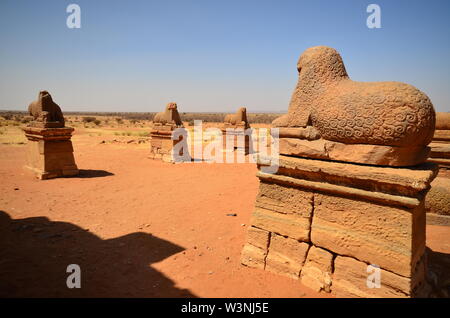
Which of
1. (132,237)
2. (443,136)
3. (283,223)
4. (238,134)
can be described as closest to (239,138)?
(238,134)

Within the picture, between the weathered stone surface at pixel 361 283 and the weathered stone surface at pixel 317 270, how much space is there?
7cm

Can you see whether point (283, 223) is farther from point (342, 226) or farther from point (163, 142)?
point (163, 142)

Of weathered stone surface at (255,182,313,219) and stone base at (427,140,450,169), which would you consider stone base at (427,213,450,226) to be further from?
weathered stone surface at (255,182,313,219)

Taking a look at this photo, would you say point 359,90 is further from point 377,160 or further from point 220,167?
point 220,167

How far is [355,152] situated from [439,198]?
3.15 metres

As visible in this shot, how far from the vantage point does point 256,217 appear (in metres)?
3.61

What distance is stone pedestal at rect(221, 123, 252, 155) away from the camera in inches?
582

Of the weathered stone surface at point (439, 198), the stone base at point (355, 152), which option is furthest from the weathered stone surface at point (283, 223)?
the weathered stone surface at point (439, 198)

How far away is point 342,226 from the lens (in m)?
2.99

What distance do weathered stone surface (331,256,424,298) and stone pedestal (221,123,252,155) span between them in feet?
38.9

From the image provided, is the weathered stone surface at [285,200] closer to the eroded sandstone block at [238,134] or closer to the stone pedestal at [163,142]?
the stone pedestal at [163,142]

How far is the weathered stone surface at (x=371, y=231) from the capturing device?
2598 mm

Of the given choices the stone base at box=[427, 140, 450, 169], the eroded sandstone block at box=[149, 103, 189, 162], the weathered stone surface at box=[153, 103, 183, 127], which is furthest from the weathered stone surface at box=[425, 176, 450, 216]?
the weathered stone surface at box=[153, 103, 183, 127]
